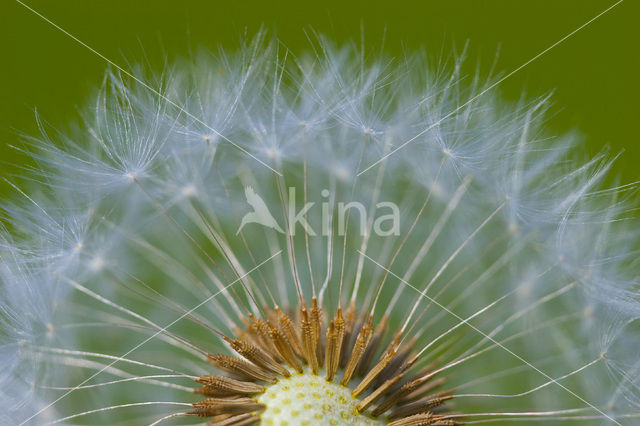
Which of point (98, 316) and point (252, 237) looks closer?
point (98, 316)

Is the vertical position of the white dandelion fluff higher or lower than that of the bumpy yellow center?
higher

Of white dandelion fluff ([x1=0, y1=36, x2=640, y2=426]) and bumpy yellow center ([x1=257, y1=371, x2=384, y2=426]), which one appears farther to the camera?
white dandelion fluff ([x1=0, y1=36, x2=640, y2=426])

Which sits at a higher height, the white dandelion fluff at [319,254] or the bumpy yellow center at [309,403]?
the white dandelion fluff at [319,254]

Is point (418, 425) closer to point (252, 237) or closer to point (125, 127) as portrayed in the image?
point (252, 237)

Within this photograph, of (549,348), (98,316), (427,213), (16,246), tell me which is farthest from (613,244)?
(16,246)
